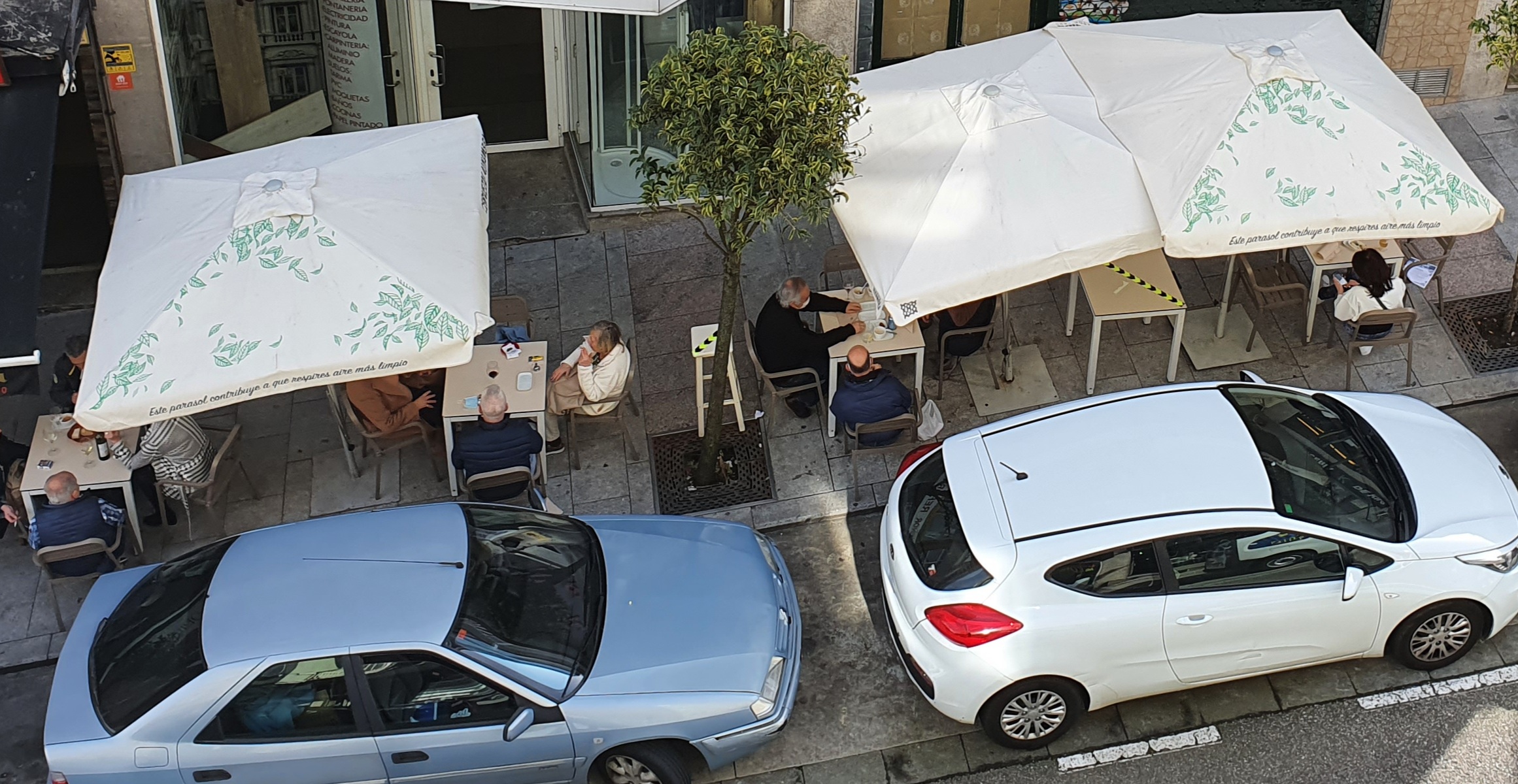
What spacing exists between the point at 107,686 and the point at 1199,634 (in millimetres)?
6061

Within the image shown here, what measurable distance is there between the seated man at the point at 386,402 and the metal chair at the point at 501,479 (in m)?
0.73

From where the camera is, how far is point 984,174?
9.20 metres

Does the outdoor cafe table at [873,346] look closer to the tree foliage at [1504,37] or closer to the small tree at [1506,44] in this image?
the small tree at [1506,44]

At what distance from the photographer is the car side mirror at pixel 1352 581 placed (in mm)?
7820

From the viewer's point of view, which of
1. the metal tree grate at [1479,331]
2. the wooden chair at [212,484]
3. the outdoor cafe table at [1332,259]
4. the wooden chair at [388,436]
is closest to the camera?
the wooden chair at [212,484]

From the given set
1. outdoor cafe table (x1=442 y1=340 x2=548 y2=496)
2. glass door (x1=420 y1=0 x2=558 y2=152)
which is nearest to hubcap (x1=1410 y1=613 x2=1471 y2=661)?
outdoor cafe table (x1=442 y1=340 x2=548 y2=496)

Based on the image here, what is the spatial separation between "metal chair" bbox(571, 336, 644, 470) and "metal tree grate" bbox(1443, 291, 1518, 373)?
641 centimetres

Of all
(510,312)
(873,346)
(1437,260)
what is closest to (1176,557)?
(873,346)

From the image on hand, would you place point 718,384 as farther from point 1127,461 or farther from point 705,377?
point 1127,461

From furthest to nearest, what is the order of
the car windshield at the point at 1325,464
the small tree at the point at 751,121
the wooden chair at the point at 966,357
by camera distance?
1. the wooden chair at the point at 966,357
2. the small tree at the point at 751,121
3. the car windshield at the point at 1325,464

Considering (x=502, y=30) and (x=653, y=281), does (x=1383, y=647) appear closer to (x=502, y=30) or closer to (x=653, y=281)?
(x=653, y=281)

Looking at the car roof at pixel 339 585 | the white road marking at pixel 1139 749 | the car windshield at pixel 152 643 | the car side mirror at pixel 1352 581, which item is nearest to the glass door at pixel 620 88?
the car roof at pixel 339 585

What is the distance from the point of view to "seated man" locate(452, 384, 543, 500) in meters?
9.42

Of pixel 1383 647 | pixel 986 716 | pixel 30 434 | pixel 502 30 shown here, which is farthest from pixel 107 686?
pixel 502 30
